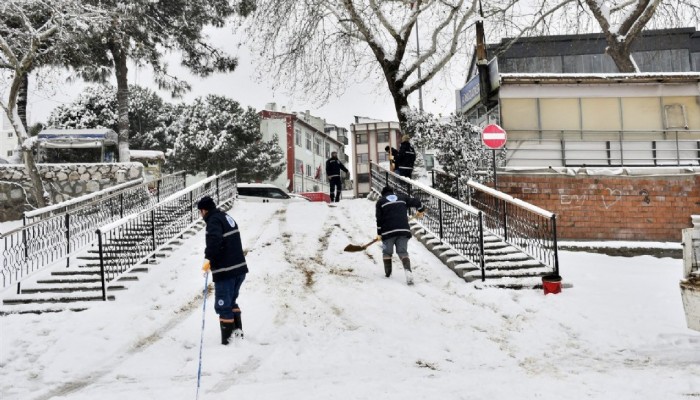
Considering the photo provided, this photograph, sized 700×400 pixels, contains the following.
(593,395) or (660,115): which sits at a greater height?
(660,115)

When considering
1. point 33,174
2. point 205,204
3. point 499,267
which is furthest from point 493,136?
point 33,174

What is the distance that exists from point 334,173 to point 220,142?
1800 cm

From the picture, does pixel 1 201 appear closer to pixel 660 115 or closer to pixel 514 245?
pixel 514 245

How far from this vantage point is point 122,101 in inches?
835

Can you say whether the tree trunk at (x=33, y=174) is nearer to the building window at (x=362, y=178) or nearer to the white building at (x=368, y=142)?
the white building at (x=368, y=142)

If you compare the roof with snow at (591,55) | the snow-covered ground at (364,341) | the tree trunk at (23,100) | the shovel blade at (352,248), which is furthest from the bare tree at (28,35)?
the roof with snow at (591,55)

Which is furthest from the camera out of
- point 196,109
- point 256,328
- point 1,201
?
point 196,109

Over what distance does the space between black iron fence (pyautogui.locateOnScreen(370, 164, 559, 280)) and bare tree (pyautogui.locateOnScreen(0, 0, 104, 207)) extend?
1039cm

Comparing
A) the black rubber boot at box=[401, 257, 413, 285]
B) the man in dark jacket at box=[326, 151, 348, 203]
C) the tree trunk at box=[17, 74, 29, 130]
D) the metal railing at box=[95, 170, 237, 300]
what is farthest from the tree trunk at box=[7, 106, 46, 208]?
the black rubber boot at box=[401, 257, 413, 285]

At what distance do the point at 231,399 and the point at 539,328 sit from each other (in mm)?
4200

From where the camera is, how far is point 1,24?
51.5 ft

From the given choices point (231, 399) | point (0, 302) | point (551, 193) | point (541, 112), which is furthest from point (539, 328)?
point (541, 112)

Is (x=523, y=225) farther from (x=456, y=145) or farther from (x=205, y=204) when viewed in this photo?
(x=205, y=204)

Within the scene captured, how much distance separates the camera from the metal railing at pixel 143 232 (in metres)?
9.12
